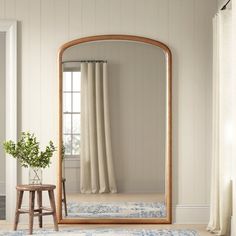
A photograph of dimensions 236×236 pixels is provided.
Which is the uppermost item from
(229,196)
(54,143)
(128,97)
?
(128,97)

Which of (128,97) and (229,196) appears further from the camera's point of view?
(128,97)

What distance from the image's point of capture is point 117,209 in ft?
21.3

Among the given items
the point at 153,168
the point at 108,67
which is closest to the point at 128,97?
the point at 108,67

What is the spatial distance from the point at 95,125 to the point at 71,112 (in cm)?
30

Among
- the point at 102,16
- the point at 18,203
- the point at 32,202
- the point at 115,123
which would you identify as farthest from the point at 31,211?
the point at 102,16

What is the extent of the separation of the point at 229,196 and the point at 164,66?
1.65 m

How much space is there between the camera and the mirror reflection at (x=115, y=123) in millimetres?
6477

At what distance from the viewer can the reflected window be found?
21.2 feet

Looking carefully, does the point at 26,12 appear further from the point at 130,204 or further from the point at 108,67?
the point at 130,204

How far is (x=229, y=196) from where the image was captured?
569 centimetres

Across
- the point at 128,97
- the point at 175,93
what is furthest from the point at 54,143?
the point at 175,93

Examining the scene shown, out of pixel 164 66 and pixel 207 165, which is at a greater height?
pixel 164 66

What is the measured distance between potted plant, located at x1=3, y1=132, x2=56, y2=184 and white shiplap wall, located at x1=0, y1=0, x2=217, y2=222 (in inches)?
17.0

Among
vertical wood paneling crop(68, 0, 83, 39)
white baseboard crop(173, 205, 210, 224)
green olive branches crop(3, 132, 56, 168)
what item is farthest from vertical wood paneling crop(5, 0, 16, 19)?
white baseboard crop(173, 205, 210, 224)
